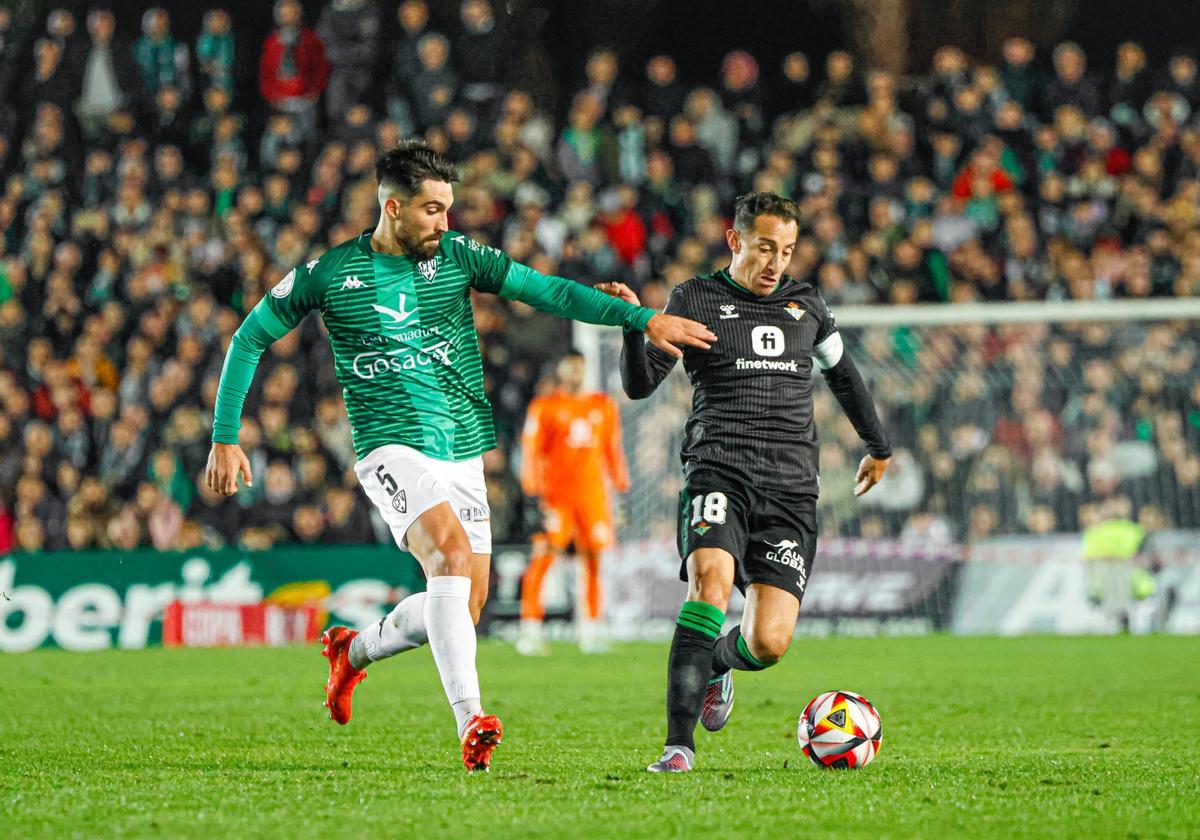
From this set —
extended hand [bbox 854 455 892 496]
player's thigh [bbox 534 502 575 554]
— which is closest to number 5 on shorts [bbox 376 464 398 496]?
extended hand [bbox 854 455 892 496]

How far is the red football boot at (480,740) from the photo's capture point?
6250 millimetres

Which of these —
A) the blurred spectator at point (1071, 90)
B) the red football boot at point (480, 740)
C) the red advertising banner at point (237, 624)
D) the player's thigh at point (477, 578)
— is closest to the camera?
the red football boot at point (480, 740)

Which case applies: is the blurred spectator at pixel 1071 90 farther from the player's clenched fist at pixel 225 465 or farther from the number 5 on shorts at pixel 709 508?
the player's clenched fist at pixel 225 465

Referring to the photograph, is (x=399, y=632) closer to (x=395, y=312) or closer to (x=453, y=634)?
(x=453, y=634)

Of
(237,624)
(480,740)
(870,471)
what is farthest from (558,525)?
(480,740)

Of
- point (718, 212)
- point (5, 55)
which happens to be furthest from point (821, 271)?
point (5, 55)

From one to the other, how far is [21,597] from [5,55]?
7.36 metres

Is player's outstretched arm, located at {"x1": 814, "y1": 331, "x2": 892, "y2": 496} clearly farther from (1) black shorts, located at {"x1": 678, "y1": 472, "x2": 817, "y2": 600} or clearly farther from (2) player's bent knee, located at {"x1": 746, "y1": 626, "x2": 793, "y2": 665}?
(2) player's bent knee, located at {"x1": 746, "y1": 626, "x2": 793, "y2": 665}

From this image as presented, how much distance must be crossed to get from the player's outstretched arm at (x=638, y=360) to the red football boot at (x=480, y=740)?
1.35 meters

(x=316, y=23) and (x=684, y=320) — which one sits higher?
(x=316, y=23)

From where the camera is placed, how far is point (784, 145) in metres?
19.2

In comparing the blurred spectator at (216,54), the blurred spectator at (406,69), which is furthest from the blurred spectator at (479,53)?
the blurred spectator at (216,54)

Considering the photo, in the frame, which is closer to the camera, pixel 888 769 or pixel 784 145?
pixel 888 769

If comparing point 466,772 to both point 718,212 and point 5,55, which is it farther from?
point 5,55
